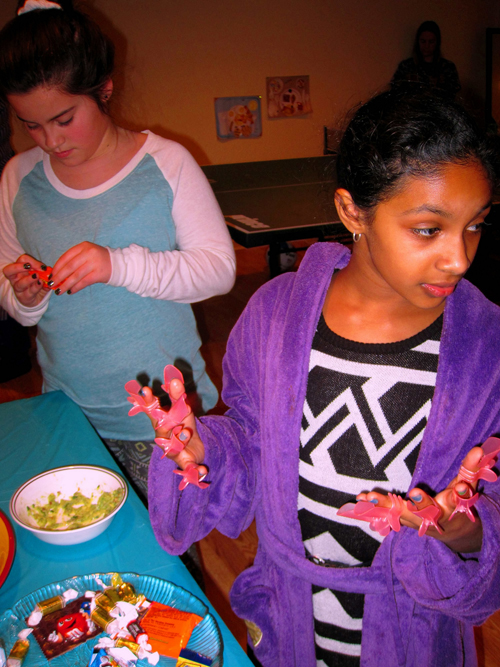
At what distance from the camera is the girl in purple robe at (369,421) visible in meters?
0.75

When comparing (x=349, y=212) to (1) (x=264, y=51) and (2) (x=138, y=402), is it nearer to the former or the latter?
(2) (x=138, y=402)

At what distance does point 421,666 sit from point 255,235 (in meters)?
2.10

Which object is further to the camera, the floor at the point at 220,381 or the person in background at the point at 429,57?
the person in background at the point at 429,57

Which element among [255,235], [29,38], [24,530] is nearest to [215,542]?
[24,530]

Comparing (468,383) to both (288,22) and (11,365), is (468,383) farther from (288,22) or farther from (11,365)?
(288,22)

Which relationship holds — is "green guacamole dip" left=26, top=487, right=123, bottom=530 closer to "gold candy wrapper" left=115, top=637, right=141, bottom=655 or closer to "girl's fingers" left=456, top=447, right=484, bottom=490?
"gold candy wrapper" left=115, top=637, right=141, bottom=655

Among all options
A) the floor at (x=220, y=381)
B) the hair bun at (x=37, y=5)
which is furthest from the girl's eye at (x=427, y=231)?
the floor at (x=220, y=381)

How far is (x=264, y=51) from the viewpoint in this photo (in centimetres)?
583

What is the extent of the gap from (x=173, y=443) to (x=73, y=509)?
0.40 meters

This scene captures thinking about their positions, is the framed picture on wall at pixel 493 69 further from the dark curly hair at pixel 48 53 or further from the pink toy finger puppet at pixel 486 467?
the pink toy finger puppet at pixel 486 467

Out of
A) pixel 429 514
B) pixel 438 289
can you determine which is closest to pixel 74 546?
pixel 429 514

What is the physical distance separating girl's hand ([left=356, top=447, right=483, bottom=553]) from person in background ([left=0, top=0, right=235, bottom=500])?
28.0 inches

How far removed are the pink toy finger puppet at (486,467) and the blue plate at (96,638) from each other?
1.34 feet

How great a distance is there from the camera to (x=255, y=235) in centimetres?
266
